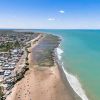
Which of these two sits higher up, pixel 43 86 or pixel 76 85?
pixel 43 86


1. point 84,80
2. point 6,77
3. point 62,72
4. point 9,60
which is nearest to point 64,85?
point 84,80

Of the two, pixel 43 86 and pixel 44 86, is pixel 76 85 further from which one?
pixel 43 86

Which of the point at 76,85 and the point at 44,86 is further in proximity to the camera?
the point at 76,85

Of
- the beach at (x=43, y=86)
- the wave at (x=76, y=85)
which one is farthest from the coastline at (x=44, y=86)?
the wave at (x=76, y=85)

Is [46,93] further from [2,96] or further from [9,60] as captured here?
[9,60]

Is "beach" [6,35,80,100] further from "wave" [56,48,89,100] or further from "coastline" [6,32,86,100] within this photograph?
"wave" [56,48,89,100]

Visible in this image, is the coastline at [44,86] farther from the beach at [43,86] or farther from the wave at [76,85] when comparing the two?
the wave at [76,85]

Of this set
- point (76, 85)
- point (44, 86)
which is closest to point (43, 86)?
point (44, 86)
